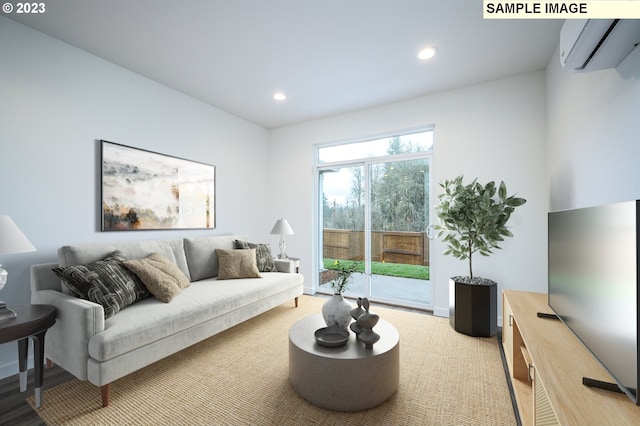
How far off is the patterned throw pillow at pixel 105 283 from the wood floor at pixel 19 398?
2.04ft

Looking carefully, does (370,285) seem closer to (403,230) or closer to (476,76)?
(403,230)

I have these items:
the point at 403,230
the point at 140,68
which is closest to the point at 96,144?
the point at 140,68

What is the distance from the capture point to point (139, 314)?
208 centimetres

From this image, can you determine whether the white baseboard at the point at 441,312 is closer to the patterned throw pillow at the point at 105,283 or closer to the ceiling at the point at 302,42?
the ceiling at the point at 302,42

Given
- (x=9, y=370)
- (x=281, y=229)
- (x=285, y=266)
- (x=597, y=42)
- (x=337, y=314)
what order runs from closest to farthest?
1. (x=597, y=42)
2. (x=337, y=314)
3. (x=9, y=370)
4. (x=285, y=266)
5. (x=281, y=229)

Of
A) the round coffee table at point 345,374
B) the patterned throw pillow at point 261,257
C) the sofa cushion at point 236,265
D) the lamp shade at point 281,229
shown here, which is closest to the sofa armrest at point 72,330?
the round coffee table at point 345,374

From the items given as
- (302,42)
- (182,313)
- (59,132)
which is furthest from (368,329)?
(59,132)

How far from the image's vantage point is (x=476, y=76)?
3.14 metres

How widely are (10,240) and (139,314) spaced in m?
0.90

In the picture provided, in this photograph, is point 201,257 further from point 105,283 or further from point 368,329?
point 368,329

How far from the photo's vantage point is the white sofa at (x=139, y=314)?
1.78m

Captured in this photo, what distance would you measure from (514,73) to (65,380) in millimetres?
4971

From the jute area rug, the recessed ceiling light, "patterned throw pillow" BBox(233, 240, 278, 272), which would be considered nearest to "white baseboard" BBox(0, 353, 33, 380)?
the jute area rug

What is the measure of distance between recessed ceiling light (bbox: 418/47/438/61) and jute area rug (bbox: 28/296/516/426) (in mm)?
2748
